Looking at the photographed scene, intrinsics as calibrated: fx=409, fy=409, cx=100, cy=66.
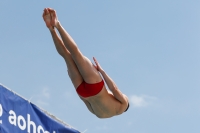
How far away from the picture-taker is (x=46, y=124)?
6871mm

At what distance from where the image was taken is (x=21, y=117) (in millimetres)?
6297

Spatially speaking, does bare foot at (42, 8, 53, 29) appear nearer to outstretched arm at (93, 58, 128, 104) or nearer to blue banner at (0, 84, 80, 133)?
outstretched arm at (93, 58, 128, 104)

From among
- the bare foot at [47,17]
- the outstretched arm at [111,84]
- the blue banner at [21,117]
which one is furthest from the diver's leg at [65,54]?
the blue banner at [21,117]

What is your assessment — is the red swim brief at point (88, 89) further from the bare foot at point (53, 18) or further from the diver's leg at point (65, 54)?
the bare foot at point (53, 18)

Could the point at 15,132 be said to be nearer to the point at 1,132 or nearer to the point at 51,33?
the point at 1,132

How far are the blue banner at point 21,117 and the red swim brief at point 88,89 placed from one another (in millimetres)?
1611

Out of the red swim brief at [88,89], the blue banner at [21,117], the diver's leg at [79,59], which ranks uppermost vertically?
the diver's leg at [79,59]

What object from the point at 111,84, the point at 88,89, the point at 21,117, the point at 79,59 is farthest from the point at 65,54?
the point at 21,117

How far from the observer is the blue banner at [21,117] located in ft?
19.7

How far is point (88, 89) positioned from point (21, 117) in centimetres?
185

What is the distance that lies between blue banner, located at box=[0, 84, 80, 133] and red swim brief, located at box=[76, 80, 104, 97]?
1.61m

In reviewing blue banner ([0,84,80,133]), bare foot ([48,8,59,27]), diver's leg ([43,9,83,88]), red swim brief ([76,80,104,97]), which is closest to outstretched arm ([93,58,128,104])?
red swim brief ([76,80,104,97])

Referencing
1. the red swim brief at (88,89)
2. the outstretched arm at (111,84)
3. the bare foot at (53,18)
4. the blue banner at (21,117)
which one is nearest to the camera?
the bare foot at (53,18)

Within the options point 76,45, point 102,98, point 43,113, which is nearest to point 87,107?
point 102,98
